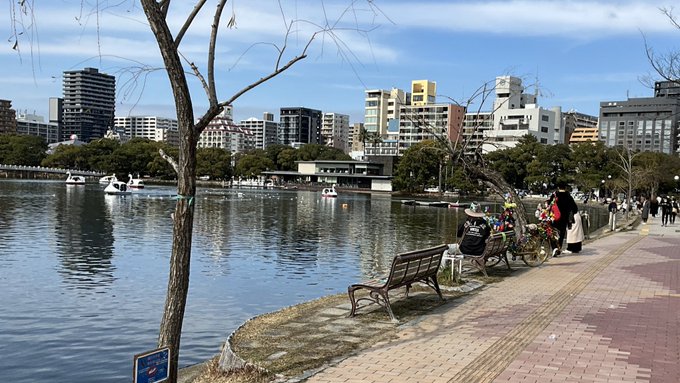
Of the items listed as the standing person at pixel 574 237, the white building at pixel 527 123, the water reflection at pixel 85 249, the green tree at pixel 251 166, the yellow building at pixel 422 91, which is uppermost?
the yellow building at pixel 422 91

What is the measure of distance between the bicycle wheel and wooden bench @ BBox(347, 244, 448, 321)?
220 inches

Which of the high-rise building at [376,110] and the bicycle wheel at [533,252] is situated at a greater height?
the high-rise building at [376,110]

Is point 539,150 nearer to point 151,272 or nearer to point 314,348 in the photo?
point 151,272

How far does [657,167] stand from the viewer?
73.9m

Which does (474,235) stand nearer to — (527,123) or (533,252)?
(533,252)

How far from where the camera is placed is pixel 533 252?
49.3ft

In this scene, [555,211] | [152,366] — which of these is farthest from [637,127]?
[152,366]

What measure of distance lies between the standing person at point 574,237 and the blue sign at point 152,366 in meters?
14.7

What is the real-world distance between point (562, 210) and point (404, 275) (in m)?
9.48

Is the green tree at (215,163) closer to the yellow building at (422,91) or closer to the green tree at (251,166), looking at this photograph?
the green tree at (251,166)

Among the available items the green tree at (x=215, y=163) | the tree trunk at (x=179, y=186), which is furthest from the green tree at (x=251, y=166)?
the tree trunk at (x=179, y=186)

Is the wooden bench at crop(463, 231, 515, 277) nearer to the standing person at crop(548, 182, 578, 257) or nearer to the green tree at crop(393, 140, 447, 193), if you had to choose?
the standing person at crop(548, 182, 578, 257)

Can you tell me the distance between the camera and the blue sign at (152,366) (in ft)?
14.1

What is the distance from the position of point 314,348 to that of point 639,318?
4917 millimetres
